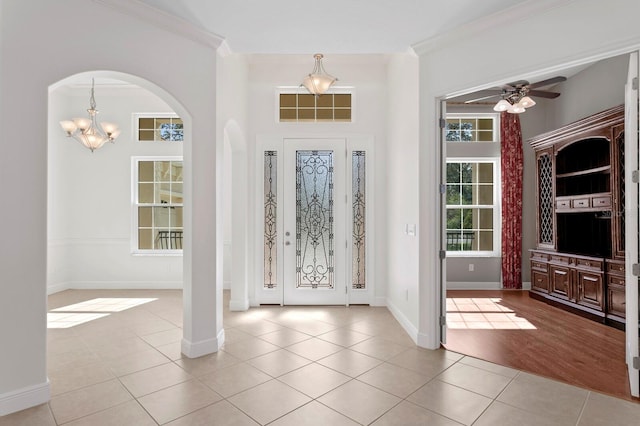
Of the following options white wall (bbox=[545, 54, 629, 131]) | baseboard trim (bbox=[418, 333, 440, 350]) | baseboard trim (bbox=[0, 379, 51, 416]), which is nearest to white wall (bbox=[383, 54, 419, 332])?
baseboard trim (bbox=[418, 333, 440, 350])

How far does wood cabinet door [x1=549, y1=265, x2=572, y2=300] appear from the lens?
4.91 meters

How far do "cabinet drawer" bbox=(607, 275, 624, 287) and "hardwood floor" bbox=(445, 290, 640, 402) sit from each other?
528mm

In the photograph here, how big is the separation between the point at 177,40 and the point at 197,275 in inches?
86.0

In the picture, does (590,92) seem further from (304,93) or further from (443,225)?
(304,93)

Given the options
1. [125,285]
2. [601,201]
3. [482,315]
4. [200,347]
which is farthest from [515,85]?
[125,285]

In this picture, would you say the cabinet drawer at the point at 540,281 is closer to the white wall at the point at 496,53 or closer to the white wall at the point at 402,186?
the white wall at the point at 402,186

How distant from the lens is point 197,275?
3355 millimetres

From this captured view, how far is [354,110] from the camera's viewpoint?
518 centimetres

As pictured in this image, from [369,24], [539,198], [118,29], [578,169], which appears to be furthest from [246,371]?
[578,169]

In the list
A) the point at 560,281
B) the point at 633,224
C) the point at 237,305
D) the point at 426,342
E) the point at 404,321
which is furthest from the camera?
the point at 560,281

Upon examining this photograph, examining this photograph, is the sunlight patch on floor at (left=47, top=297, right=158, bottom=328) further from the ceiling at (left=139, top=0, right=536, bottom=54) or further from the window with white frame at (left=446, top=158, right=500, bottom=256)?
the window with white frame at (left=446, top=158, right=500, bottom=256)

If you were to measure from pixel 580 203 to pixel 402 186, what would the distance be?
2.64 m

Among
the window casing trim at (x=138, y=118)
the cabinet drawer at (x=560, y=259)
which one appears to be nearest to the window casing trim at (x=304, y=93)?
the window casing trim at (x=138, y=118)

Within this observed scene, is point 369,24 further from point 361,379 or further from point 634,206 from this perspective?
point 361,379
